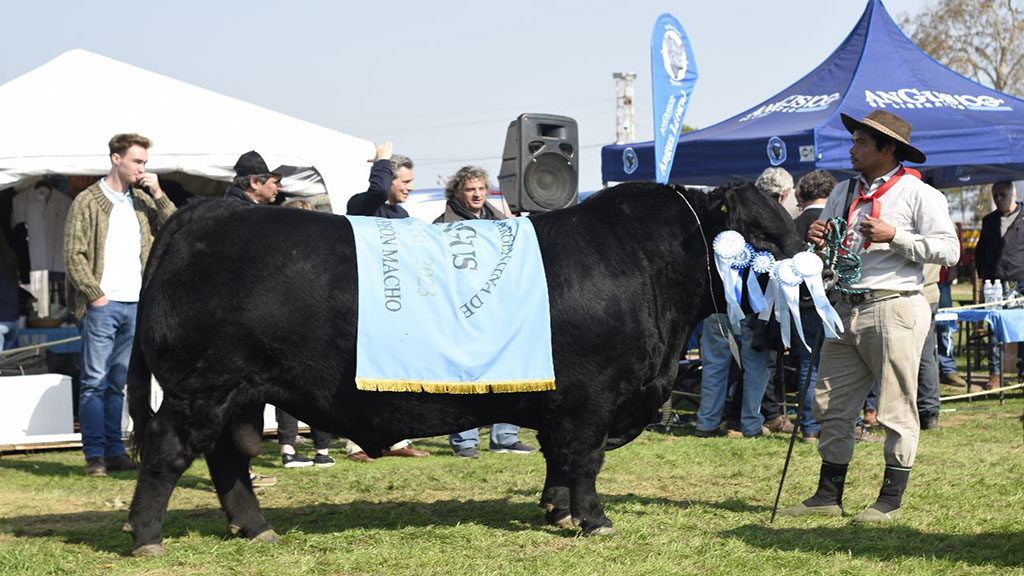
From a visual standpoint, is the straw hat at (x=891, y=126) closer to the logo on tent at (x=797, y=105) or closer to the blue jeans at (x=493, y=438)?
the blue jeans at (x=493, y=438)

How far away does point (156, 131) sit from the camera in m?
9.74

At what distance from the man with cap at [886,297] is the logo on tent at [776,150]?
544 cm

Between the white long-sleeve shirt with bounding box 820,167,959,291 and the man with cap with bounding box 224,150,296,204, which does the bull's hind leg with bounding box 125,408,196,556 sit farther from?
the white long-sleeve shirt with bounding box 820,167,959,291

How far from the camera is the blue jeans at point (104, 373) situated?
7.75 m

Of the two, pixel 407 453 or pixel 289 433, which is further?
pixel 407 453

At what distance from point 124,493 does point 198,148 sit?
144 inches

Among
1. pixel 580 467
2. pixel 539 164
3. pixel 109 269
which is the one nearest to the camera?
pixel 580 467

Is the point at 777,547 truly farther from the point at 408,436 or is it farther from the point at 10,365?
A: the point at 10,365

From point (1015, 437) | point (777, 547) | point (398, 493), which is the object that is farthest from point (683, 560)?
point (1015, 437)

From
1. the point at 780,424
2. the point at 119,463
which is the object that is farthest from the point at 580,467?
the point at 780,424

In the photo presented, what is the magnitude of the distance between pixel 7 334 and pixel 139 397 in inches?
216

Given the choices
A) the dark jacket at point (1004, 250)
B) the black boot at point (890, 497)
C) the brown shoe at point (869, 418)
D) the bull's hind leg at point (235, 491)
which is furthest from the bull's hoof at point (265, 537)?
the dark jacket at point (1004, 250)

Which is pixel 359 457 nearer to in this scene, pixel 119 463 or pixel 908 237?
pixel 119 463

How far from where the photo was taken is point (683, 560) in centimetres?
500
